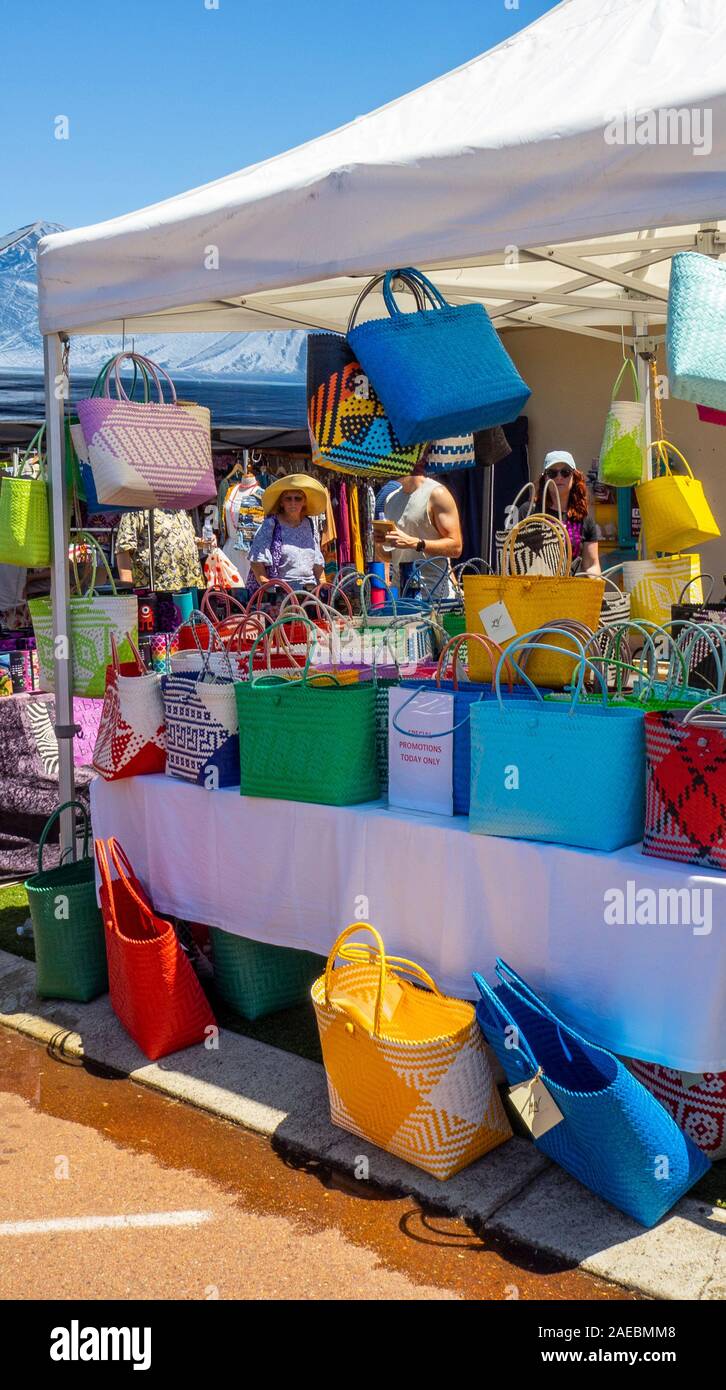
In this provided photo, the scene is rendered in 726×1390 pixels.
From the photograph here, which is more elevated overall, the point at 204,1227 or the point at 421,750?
the point at 421,750

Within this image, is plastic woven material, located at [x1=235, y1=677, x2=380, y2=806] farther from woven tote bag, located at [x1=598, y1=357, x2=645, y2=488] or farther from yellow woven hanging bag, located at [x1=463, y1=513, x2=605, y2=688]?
woven tote bag, located at [x1=598, y1=357, x2=645, y2=488]

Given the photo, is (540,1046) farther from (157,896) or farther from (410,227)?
(410,227)

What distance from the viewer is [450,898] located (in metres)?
2.91

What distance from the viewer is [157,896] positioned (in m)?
3.73

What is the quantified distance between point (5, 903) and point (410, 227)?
3.33 m

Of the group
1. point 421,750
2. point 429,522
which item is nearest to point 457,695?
point 421,750

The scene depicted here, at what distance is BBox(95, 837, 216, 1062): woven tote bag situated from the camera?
→ 3305 millimetres

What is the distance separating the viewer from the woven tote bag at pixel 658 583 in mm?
4566

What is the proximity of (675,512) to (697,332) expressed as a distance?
218cm

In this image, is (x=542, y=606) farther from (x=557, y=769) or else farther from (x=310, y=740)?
(x=310, y=740)

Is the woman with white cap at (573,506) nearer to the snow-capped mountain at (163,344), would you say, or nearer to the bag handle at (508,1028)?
the bag handle at (508,1028)

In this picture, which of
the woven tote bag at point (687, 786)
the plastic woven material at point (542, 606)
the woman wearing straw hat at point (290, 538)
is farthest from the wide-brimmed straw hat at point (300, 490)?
the woven tote bag at point (687, 786)

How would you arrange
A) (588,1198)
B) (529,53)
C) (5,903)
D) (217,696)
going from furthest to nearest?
1. (5,903)
2. (529,53)
3. (217,696)
4. (588,1198)
